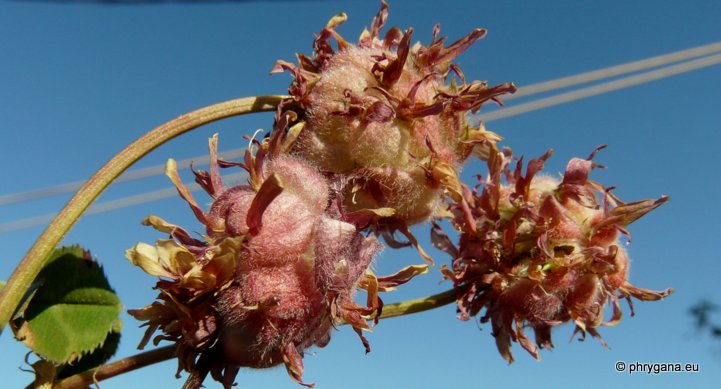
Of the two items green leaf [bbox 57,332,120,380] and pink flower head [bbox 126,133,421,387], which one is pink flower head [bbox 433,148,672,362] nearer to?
pink flower head [bbox 126,133,421,387]

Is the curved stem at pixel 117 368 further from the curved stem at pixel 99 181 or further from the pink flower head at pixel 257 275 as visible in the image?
the curved stem at pixel 99 181

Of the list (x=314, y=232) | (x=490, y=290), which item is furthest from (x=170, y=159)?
(x=490, y=290)

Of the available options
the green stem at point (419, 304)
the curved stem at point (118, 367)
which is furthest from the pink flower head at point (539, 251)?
the curved stem at point (118, 367)

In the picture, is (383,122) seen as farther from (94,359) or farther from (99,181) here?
(94,359)

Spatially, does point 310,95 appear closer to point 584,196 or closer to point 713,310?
point 584,196

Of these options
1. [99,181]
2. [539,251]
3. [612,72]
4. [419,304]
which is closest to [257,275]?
[99,181]

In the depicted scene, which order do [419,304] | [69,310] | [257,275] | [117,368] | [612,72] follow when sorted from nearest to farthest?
[257,275] → [117,368] → [69,310] → [419,304] → [612,72]

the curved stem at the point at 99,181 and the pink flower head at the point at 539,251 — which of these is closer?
the curved stem at the point at 99,181
